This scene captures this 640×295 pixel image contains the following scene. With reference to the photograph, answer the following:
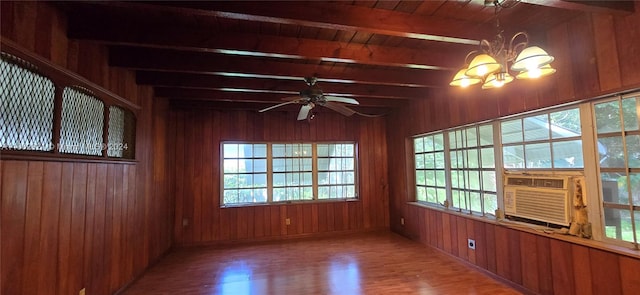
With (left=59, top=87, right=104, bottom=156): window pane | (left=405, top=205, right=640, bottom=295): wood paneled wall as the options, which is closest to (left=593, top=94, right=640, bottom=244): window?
(left=405, top=205, right=640, bottom=295): wood paneled wall

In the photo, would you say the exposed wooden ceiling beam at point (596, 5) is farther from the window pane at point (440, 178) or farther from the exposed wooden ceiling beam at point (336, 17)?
the window pane at point (440, 178)

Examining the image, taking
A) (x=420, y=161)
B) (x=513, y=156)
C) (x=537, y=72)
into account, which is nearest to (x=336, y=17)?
(x=537, y=72)

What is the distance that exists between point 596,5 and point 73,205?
4116mm

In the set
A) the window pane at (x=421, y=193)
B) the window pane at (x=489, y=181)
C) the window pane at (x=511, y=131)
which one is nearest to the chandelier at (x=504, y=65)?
the window pane at (x=511, y=131)

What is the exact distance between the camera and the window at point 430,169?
4344 millimetres

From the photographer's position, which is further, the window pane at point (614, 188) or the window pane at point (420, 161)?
the window pane at point (420, 161)

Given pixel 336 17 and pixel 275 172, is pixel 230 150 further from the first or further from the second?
pixel 336 17

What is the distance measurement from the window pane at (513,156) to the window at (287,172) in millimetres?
2918

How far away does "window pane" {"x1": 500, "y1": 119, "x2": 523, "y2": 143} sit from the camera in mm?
3021

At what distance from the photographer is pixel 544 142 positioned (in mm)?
2773

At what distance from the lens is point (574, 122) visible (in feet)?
8.21

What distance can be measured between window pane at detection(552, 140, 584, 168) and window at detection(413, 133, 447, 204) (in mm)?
1658

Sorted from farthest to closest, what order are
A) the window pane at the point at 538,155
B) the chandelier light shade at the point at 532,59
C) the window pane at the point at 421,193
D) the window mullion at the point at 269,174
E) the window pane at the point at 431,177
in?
the window mullion at the point at 269,174 → the window pane at the point at 421,193 → the window pane at the point at 431,177 → the window pane at the point at 538,155 → the chandelier light shade at the point at 532,59

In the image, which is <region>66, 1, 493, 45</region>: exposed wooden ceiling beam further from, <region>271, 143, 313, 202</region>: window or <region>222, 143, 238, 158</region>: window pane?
<region>271, 143, 313, 202</region>: window
